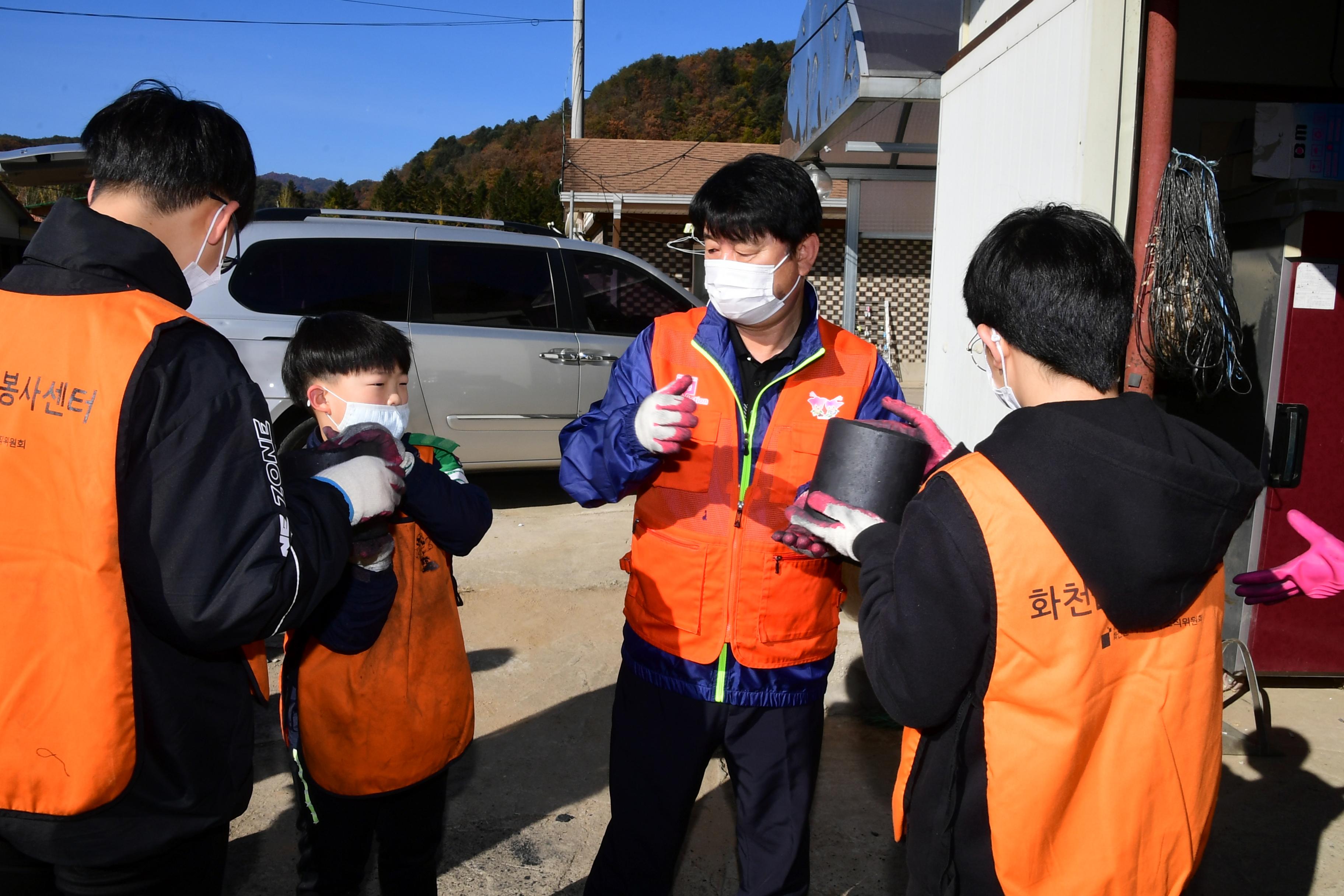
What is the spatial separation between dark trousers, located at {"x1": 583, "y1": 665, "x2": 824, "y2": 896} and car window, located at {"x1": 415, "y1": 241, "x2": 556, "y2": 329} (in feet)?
15.6

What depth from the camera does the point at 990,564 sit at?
50.6 inches

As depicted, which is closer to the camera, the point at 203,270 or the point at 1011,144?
the point at 203,270

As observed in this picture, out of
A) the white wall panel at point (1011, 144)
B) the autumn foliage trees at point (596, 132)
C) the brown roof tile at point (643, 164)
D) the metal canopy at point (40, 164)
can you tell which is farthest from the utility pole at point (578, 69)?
the white wall panel at point (1011, 144)

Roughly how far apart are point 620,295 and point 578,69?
1265 cm

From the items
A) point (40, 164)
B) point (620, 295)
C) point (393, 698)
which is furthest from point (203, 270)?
point (40, 164)

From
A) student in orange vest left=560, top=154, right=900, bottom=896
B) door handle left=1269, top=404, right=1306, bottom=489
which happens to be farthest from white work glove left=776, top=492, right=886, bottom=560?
door handle left=1269, top=404, right=1306, bottom=489

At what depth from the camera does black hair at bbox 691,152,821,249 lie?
2.08m

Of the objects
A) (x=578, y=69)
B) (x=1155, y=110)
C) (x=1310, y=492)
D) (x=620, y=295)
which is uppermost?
(x=578, y=69)

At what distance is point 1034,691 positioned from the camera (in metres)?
1.31

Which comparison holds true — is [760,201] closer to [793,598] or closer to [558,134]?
[793,598]

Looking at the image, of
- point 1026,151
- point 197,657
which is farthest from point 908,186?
point 197,657

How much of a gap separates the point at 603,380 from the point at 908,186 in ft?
8.49

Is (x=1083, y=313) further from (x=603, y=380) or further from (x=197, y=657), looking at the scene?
(x=603, y=380)

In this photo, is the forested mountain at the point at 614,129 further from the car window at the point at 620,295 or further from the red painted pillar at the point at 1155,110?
the red painted pillar at the point at 1155,110
